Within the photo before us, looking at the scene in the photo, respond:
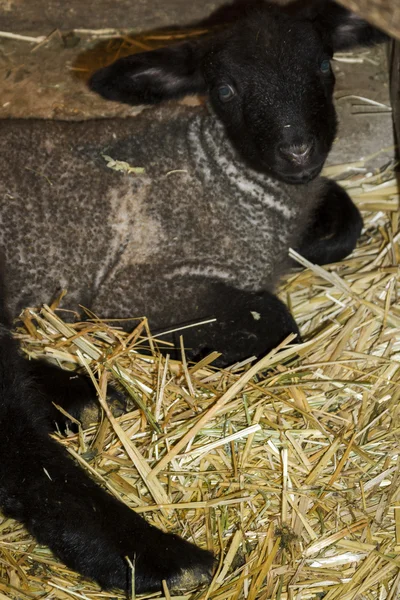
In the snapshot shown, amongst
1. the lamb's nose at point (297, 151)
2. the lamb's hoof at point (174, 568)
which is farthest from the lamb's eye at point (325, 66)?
the lamb's hoof at point (174, 568)

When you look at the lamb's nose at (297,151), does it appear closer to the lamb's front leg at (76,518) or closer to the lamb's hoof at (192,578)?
the lamb's front leg at (76,518)

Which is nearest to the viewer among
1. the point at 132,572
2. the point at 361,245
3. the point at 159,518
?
the point at 132,572

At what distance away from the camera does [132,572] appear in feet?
10.2

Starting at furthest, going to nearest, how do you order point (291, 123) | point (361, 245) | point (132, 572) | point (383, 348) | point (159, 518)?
point (361, 245), point (383, 348), point (291, 123), point (159, 518), point (132, 572)

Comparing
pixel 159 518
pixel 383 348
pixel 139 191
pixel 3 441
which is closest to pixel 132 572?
pixel 159 518

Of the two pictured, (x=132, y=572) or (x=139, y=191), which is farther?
(x=139, y=191)

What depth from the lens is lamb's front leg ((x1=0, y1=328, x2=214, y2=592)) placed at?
3.21 meters

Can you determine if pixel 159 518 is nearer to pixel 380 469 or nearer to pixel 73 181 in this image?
pixel 380 469

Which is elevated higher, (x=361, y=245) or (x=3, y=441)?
(x=3, y=441)

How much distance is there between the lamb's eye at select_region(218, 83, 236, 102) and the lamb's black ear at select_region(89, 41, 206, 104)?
8.4 inches

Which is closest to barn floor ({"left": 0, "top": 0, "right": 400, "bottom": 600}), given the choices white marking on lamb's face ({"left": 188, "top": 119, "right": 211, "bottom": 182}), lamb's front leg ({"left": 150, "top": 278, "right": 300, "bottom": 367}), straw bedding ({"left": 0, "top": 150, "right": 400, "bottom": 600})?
straw bedding ({"left": 0, "top": 150, "right": 400, "bottom": 600})

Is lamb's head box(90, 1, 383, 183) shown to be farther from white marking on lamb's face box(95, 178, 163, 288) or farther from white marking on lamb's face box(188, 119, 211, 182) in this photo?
white marking on lamb's face box(95, 178, 163, 288)

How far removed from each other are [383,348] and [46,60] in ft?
9.62

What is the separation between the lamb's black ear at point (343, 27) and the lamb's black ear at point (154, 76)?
0.67 m
